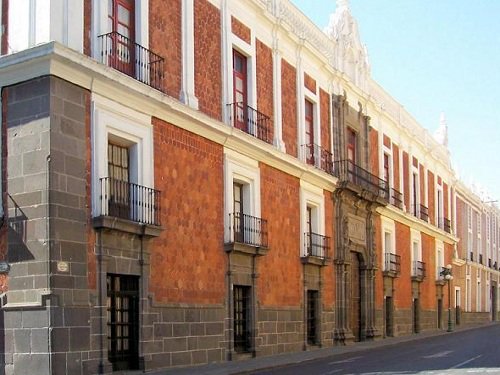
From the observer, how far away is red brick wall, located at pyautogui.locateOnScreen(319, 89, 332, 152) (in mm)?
26359

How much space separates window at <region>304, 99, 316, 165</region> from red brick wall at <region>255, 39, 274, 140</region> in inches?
119

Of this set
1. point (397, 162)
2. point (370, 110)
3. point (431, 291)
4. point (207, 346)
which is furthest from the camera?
point (431, 291)

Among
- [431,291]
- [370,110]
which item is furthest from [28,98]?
[431,291]

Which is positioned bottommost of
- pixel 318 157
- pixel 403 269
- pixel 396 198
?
pixel 403 269

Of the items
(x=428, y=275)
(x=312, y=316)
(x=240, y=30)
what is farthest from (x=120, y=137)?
(x=428, y=275)

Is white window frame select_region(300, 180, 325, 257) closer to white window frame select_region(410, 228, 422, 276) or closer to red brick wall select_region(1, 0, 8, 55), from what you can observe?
red brick wall select_region(1, 0, 8, 55)

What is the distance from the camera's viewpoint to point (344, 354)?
Answer: 2269 centimetres

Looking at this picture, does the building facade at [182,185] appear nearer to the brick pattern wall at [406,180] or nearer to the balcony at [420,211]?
the brick pattern wall at [406,180]

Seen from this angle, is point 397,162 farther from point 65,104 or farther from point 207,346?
point 65,104

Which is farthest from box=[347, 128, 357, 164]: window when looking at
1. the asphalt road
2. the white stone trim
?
the white stone trim

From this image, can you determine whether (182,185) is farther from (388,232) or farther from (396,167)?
(396,167)

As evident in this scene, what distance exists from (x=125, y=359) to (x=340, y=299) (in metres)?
12.5

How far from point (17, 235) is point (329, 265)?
14014 mm

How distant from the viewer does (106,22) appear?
602 inches
